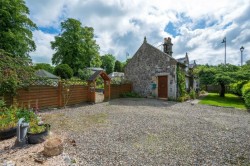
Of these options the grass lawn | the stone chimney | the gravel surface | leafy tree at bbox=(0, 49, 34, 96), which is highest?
the stone chimney

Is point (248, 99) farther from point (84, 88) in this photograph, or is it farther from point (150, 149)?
point (84, 88)

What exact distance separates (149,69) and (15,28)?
14.9 meters

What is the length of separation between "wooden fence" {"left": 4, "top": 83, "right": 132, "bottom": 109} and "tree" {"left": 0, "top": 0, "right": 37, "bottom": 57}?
8.96 metres

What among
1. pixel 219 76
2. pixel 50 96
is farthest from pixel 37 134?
pixel 219 76

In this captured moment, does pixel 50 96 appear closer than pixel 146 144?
No

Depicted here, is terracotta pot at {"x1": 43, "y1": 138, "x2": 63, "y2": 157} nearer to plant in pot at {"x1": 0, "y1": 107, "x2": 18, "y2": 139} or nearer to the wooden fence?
plant in pot at {"x1": 0, "y1": 107, "x2": 18, "y2": 139}

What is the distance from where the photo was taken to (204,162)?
3.22m

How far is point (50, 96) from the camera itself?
8.84 metres

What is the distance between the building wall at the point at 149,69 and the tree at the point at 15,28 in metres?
11.6

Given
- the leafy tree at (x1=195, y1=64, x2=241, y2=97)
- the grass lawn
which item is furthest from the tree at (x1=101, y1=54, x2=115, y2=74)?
the grass lawn

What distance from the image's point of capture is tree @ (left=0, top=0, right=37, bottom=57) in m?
14.7

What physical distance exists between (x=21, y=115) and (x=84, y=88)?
6397mm

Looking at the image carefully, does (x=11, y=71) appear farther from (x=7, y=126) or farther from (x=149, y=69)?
(x=149, y=69)

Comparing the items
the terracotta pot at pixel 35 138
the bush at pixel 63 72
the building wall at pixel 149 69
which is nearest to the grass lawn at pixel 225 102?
the building wall at pixel 149 69
